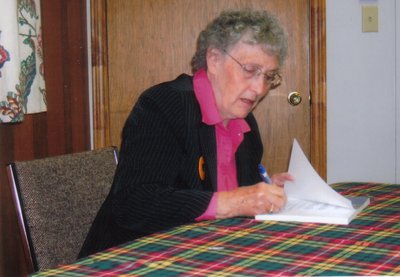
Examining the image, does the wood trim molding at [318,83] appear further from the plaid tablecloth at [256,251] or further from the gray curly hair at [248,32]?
the plaid tablecloth at [256,251]

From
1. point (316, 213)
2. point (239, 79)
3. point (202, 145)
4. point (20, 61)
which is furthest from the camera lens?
point (20, 61)

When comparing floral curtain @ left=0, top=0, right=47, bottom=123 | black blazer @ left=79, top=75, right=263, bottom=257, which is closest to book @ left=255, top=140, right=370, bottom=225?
black blazer @ left=79, top=75, right=263, bottom=257

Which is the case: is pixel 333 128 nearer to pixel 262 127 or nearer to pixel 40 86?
pixel 262 127

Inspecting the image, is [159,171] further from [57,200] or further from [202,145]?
[57,200]

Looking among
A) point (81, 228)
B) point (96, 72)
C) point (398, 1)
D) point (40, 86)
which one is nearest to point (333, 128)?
point (398, 1)

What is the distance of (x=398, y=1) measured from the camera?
2.79 metres

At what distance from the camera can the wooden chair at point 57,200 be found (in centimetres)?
147

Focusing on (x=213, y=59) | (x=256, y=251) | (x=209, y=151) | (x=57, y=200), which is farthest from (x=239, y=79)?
(x=256, y=251)

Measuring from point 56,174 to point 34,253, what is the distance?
0.21m

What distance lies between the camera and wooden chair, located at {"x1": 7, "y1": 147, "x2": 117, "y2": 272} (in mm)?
1475

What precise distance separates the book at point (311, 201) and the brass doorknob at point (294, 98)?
1.33 metres

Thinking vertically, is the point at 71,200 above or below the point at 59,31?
below

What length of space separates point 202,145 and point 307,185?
301 mm

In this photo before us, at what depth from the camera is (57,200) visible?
5.11 ft
